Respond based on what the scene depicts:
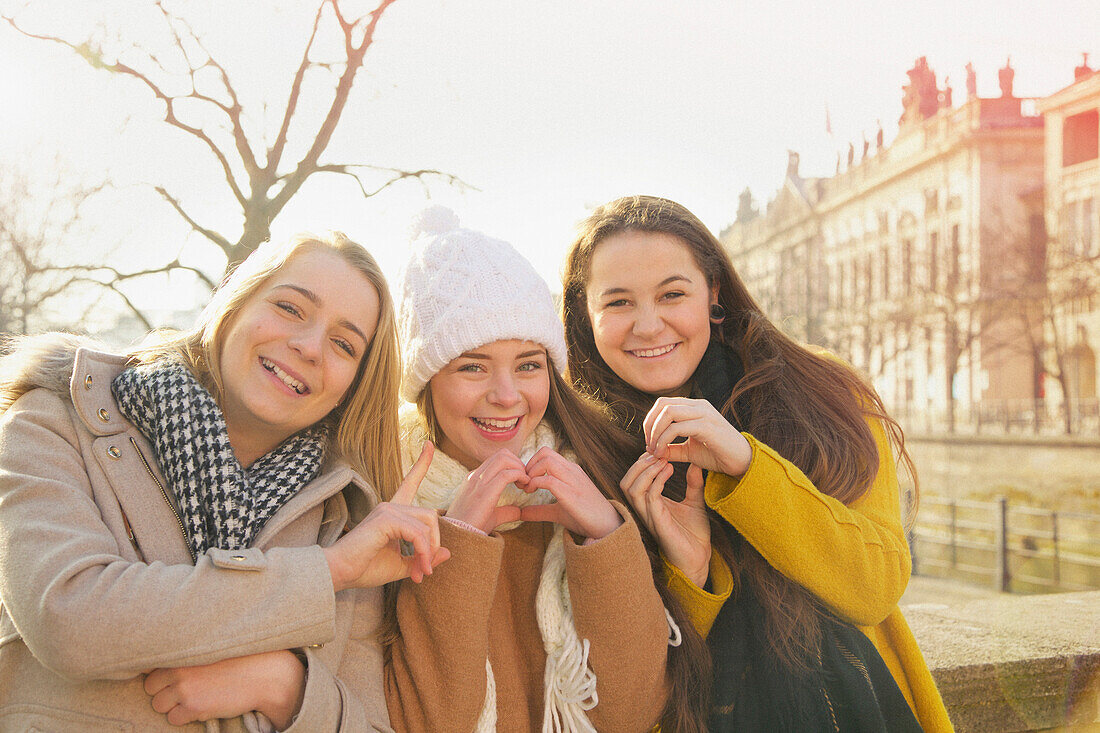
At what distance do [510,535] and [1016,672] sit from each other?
5.94 ft

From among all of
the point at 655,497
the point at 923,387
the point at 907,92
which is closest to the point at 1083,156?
the point at 923,387

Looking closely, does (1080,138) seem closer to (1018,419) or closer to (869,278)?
(869,278)

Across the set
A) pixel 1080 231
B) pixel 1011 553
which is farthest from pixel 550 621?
pixel 1080 231

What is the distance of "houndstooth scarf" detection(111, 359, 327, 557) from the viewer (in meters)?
2.21

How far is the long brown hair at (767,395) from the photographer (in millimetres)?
2812

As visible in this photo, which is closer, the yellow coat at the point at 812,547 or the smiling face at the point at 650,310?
the yellow coat at the point at 812,547

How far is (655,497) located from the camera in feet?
8.96

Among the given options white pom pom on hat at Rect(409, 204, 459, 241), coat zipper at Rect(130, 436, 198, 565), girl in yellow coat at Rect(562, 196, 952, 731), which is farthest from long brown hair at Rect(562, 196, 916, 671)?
coat zipper at Rect(130, 436, 198, 565)

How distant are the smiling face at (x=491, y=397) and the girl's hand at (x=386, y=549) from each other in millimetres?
543

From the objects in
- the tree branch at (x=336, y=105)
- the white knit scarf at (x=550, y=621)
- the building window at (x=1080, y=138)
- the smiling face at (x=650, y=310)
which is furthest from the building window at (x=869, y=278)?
the white knit scarf at (x=550, y=621)

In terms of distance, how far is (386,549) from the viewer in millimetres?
2268

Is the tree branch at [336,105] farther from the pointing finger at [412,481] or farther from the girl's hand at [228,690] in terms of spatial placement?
the girl's hand at [228,690]

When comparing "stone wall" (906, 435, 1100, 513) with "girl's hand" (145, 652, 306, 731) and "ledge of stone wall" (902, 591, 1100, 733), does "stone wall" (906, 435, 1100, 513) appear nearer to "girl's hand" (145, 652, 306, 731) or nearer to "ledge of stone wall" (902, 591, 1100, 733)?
"ledge of stone wall" (902, 591, 1100, 733)

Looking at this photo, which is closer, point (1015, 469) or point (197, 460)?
point (197, 460)
